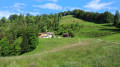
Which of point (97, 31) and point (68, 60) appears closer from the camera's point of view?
point (68, 60)

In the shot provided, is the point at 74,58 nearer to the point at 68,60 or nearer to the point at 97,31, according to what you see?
the point at 68,60

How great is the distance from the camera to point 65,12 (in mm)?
196500

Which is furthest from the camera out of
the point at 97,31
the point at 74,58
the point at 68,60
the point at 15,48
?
the point at 97,31

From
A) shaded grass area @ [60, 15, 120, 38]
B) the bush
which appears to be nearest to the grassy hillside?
the bush

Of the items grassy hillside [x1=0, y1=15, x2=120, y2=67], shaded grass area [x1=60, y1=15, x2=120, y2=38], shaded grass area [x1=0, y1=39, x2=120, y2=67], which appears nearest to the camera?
shaded grass area [x1=0, y1=39, x2=120, y2=67]

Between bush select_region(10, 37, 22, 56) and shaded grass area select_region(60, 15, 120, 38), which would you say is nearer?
bush select_region(10, 37, 22, 56)

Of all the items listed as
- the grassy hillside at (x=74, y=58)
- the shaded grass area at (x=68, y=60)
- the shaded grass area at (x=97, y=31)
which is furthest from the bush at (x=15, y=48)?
the shaded grass area at (x=97, y=31)

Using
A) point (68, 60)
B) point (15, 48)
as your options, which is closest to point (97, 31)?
point (15, 48)

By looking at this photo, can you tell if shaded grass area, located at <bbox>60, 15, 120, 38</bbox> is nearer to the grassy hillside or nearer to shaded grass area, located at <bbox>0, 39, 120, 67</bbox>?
the grassy hillside

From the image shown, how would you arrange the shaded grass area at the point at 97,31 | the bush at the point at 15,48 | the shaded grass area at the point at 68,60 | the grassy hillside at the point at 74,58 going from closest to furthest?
the shaded grass area at the point at 68,60 → the grassy hillside at the point at 74,58 → the bush at the point at 15,48 → the shaded grass area at the point at 97,31

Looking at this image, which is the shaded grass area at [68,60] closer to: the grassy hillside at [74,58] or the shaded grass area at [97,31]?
the grassy hillside at [74,58]

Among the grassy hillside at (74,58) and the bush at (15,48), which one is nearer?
the grassy hillside at (74,58)

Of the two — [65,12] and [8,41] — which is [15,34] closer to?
[8,41]

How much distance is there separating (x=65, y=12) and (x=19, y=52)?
168 meters
